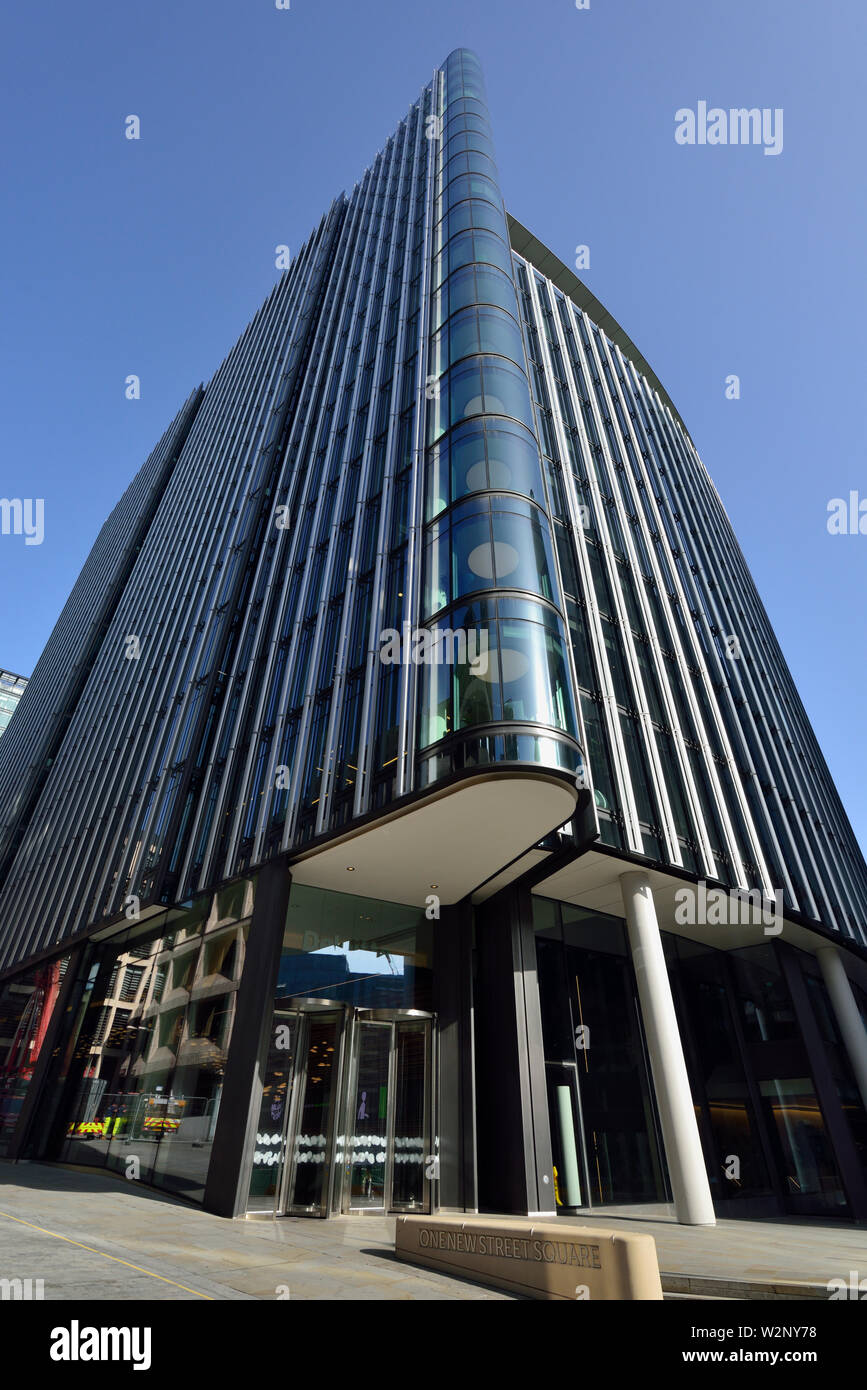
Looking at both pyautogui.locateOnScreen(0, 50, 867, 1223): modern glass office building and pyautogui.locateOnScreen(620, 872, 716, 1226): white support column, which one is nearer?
pyautogui.locateOnScreen(0, 50, 867, 1223): modern glass office building

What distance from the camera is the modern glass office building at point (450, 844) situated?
1582cm

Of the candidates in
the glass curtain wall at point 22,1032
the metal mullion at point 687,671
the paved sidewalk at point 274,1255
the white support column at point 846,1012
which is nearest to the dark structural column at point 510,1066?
the paved sidewalk at point 274,1255

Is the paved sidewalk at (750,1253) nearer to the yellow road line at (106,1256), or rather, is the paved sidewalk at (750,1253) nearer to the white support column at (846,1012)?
the white support column at (846,1012)

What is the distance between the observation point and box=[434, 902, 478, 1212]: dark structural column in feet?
53.4

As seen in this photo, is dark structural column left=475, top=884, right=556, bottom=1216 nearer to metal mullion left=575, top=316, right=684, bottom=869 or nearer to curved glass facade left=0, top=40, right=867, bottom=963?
curved glass facade left=0, top=40, right=867, bottom=963

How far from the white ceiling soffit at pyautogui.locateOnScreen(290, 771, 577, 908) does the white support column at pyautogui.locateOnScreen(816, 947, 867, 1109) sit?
1579cm

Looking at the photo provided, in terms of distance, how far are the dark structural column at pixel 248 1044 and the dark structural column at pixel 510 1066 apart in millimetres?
5654

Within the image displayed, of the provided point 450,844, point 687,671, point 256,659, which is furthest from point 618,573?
Answer: point 450,844

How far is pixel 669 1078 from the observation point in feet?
56.1

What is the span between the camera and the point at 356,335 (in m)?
32.3

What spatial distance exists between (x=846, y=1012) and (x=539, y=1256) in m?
21.8

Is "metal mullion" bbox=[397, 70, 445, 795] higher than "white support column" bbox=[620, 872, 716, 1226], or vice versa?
"metal mullion" bbox=[397, 70, 445, 795]

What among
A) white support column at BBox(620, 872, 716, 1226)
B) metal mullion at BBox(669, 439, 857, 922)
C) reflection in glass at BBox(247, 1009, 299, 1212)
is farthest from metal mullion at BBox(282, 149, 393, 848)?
metal mullion at BBox(669, 439, 857, 922)

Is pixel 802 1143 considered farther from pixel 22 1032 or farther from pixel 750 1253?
pixel 22 1032
